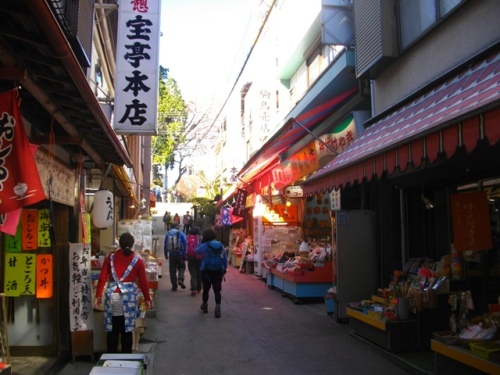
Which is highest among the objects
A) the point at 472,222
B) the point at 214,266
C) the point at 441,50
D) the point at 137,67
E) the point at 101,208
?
the point at 137,67

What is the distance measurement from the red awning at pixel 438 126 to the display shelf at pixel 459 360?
2.16 m

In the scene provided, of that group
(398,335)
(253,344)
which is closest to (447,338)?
(398,335)

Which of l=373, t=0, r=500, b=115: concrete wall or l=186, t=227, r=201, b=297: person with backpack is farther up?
l=373, t=0, r=500, b=115: concrete wall

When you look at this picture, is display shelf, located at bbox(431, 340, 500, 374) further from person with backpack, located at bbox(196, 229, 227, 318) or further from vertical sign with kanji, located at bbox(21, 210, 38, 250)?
vertical sign with kanji, located at bbox(21, 210, 38, 250)

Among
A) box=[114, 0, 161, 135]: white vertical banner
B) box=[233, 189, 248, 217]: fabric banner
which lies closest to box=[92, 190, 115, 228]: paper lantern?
box=[114, 0, 161, 135]: white vertical banner

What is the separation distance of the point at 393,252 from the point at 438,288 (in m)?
2.10

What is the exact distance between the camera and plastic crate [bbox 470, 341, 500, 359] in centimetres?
494

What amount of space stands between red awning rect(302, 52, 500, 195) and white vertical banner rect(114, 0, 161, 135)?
11.9 ft

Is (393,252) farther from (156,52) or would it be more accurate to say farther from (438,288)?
(156,52)

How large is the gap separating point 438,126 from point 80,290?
16.5 feet

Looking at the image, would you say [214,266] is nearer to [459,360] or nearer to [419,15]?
[459,360]

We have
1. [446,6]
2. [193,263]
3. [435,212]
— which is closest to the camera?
[446,6]

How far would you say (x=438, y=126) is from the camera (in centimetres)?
432

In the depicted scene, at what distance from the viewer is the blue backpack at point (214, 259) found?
32.0 feet
